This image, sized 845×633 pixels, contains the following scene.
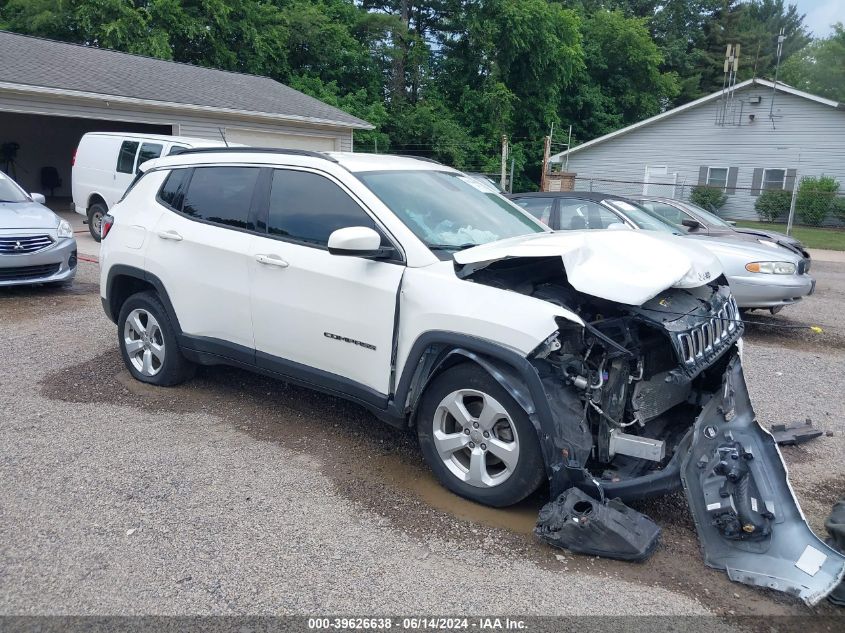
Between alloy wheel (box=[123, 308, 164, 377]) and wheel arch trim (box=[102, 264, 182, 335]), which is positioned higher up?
wheel arch trim (box=[102, 264, 182, 335])

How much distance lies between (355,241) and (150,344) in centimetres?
253

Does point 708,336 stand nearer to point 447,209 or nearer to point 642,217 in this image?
point 447,209

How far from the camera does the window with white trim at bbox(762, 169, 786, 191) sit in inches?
1106

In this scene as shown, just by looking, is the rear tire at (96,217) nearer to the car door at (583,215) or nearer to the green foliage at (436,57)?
the car door at (583,215)

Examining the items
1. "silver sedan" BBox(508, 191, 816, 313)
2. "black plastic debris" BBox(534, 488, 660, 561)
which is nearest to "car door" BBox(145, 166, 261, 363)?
"black plastic debris" BBox(534, 488, 660, 561)

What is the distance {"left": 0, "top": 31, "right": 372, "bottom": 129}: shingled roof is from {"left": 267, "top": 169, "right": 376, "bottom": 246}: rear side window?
13460 millimetres

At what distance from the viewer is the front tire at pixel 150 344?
5.41 metres

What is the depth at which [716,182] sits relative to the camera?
96.6 ft

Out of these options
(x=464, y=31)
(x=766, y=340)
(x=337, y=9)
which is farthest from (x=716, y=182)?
(x=766, y=340)

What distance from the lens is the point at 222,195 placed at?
16.7ft

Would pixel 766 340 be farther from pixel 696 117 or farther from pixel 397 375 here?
pixel 696 117

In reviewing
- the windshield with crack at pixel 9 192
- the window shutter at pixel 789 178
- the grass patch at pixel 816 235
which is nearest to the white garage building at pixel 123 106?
the windshield with crack at pixel 9 192

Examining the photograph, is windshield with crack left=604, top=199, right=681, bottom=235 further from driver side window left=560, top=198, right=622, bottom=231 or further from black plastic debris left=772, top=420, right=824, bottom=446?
black plastic debris left=772, top=420, right=824, bottom=446

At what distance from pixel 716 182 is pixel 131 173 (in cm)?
2383
